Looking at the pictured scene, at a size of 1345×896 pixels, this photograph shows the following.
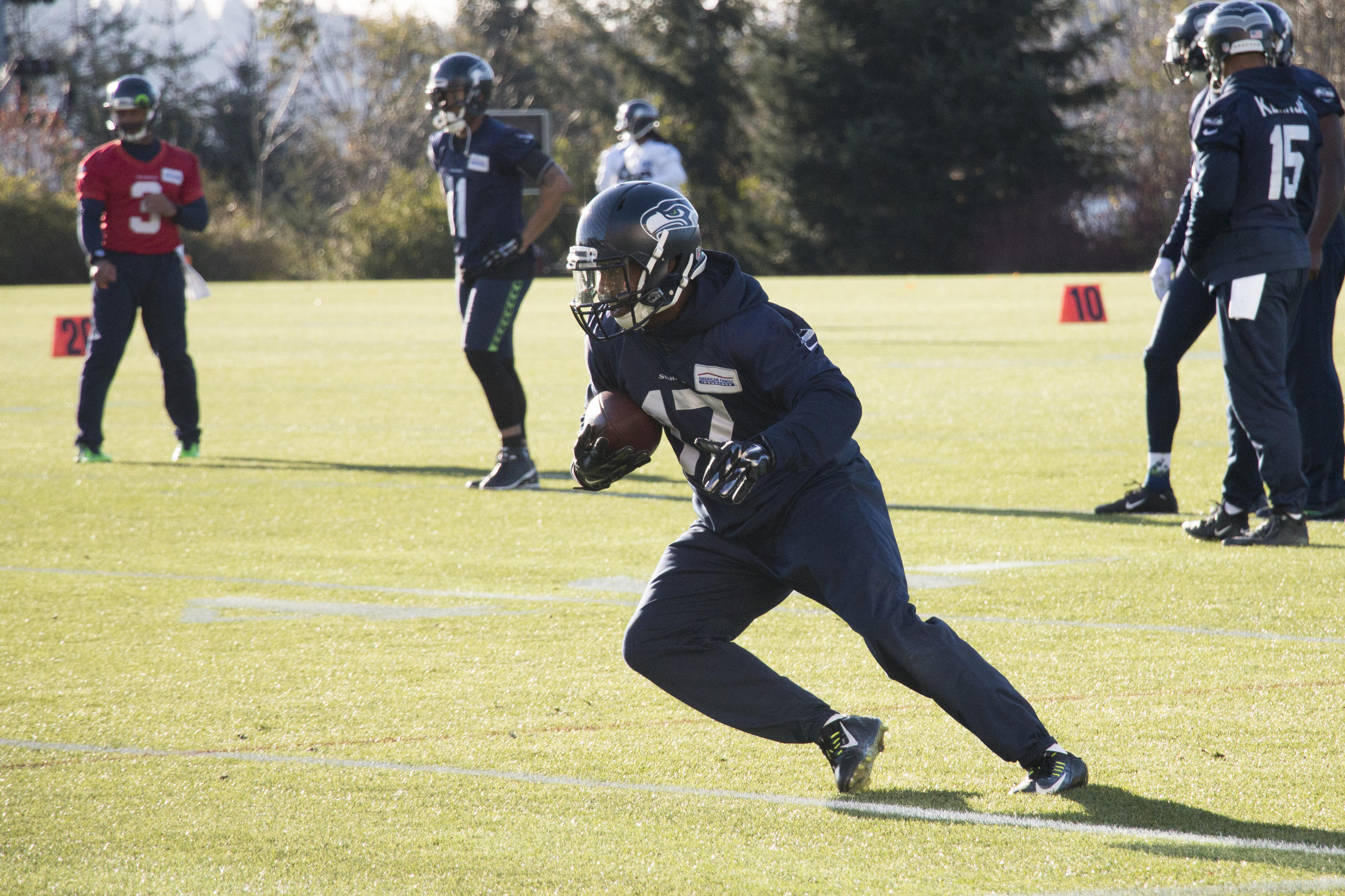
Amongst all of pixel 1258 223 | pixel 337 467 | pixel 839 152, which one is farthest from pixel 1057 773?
pixel 839 152

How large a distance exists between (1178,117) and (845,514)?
154 ft

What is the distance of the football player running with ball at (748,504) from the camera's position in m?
3.63

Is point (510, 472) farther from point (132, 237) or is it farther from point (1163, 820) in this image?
point (1163, 820)

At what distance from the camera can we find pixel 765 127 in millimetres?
49219

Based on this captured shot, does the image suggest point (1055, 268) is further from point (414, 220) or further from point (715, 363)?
point (715, 363)

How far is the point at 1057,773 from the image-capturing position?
3.65 metres

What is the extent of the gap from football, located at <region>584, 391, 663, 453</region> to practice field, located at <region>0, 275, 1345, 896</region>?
2.64 feet

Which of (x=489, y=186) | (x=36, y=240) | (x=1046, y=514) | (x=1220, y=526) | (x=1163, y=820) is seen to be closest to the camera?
(x=1163, y=820)

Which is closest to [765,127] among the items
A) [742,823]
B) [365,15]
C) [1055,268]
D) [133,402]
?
[1055,268]

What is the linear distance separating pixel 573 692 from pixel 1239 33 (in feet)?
13.3

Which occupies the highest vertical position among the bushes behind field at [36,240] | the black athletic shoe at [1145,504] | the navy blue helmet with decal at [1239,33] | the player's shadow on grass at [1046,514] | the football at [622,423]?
the navy blue helmet with decal at [1239,33]

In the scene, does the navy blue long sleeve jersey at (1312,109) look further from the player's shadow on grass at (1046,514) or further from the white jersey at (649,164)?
the white jersey at (649,164)

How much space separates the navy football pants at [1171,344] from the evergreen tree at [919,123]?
39.1m

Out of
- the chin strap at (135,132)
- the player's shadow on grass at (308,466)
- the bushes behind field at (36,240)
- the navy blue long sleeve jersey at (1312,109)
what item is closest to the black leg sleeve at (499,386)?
the player's shadow on grass at (308,466)
